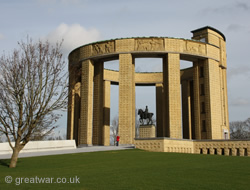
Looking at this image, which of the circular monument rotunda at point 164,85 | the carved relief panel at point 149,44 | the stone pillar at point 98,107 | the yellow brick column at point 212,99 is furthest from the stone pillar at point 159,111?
the carved relief panel at point 149,44

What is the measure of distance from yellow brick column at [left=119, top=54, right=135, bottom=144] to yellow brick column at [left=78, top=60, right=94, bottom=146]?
147 inches

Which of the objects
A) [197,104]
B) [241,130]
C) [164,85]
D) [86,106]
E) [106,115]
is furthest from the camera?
[241,130]

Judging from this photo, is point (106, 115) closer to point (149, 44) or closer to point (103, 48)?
point (103, 48)

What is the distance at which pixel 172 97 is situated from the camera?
97.0 ft

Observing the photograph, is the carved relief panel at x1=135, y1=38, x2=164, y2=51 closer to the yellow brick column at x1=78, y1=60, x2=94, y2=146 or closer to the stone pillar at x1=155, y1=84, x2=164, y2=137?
the yellow brick column at x1=78, y1=60, x2=94, y2=146

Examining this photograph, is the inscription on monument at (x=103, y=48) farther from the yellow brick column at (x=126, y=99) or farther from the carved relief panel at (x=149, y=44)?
the carved relief panel at (x=149, y=44)

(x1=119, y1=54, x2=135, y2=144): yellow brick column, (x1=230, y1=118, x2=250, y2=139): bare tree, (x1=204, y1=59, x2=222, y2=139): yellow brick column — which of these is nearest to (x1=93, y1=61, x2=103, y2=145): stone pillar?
(x1=119, y1=54, x2=135, y2=144): yellow brick column

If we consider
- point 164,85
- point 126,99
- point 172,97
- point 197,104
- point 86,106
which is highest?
point 164,85

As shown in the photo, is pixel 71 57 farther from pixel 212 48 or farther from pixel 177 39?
pixel 212 48

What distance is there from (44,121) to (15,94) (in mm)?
2020

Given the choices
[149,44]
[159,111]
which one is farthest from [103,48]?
[159,111]

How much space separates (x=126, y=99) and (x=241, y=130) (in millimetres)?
41844

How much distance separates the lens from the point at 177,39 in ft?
100

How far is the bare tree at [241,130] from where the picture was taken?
6150 centimetres
